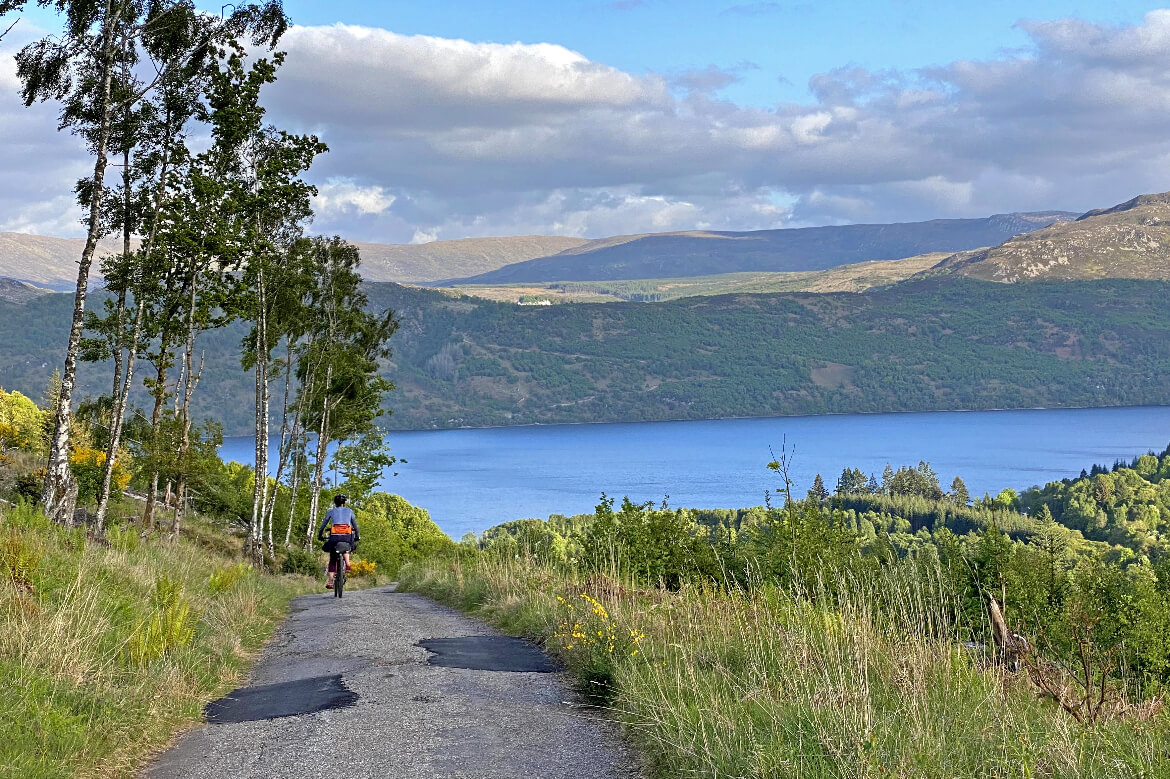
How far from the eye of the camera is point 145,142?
28.4m

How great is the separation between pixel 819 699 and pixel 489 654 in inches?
209

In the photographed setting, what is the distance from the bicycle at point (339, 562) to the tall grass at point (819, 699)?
9502mm

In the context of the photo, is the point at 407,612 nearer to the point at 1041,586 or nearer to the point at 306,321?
the point at 306,321

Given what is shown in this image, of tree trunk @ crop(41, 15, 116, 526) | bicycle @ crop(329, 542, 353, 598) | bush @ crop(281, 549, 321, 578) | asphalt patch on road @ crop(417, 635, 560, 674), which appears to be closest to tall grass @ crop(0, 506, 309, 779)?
asphalt patch on road @ crop(417, 635, 560, 674)

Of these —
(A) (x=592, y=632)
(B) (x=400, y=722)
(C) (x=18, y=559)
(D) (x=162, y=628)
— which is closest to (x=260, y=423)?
(C) (x=18, y=559)

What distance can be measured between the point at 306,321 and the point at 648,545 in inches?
920

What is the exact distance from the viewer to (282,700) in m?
8.59

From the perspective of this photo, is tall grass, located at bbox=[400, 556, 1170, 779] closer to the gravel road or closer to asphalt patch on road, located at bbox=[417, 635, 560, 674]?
asphalt patch on road, located at bbox=[417, 635, 560, 674]

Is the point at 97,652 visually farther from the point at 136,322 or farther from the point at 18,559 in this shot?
the point at 136,322

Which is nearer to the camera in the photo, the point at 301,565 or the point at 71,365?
the point at 71,365

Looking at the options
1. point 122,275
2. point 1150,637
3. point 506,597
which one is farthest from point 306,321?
point 1150,637

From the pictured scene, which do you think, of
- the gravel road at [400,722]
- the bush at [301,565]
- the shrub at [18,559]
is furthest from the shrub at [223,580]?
the bush at [301,565]

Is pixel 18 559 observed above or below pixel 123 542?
above

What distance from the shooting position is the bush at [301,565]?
37094 millimetres
